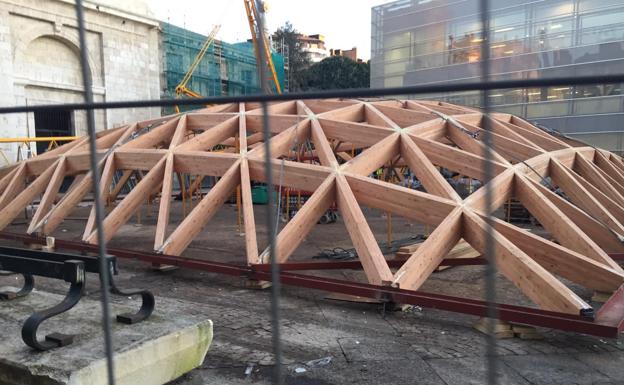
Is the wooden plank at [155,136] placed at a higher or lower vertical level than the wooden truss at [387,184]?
higher

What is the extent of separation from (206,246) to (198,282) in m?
3.15

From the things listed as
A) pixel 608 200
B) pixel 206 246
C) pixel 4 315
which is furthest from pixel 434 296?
pixel 206 246

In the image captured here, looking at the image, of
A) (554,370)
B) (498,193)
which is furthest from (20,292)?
(498,193)

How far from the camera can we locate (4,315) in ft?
12.3

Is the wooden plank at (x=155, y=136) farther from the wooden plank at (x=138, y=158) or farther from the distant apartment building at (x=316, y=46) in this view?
the distant apartment building at (x=316, y=46)

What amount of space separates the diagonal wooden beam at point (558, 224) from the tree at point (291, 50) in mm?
4488

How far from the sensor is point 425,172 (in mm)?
6781

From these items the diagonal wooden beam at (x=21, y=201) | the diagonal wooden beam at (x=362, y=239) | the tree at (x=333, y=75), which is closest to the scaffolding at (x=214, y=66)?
the tree at (x=333, y=75)

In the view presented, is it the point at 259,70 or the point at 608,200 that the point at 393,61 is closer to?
the point at 259,70

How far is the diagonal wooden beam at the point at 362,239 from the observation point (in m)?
5.31

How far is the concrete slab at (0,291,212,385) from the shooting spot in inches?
112

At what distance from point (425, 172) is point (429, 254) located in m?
1.79

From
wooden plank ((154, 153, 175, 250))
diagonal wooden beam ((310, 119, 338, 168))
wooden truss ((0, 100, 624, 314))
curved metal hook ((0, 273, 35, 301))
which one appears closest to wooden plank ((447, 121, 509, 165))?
wooden truss ((0, 100, 624, 314))

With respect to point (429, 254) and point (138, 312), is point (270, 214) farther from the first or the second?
point (429, 254)
